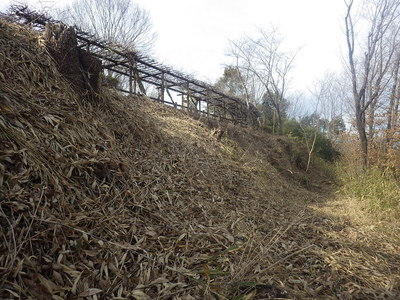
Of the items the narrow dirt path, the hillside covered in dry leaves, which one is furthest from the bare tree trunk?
the hillside covered in dry leaves

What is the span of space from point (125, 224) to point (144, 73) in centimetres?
845

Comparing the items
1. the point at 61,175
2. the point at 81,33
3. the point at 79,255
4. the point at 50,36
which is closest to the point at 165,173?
the point at 61,175

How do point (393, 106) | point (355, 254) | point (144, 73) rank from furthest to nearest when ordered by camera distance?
point (393, 106), point (144, 73), point (355, 254)

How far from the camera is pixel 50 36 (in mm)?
3158

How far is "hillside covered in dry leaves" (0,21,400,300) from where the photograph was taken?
4.54 feet

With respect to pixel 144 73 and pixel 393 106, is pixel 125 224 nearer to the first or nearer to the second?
pixel 144 73

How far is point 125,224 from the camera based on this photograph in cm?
197

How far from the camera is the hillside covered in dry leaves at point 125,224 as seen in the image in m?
1.38

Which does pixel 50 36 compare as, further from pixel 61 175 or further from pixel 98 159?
pixel 61 175

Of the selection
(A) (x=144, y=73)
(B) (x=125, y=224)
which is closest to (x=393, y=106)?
(A) (x=144, y=73)

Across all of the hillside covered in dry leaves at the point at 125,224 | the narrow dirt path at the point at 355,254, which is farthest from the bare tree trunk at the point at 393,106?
the hillside covered in dry leaves at the point at 125,224

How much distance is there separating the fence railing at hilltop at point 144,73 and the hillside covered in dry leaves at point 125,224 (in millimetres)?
1573

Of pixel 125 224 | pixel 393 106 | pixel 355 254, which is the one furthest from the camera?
pixel 393 106

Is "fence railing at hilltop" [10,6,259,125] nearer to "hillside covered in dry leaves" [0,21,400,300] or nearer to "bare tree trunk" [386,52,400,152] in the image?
"hillside covered in dry leaves" [0,21,400,300]
